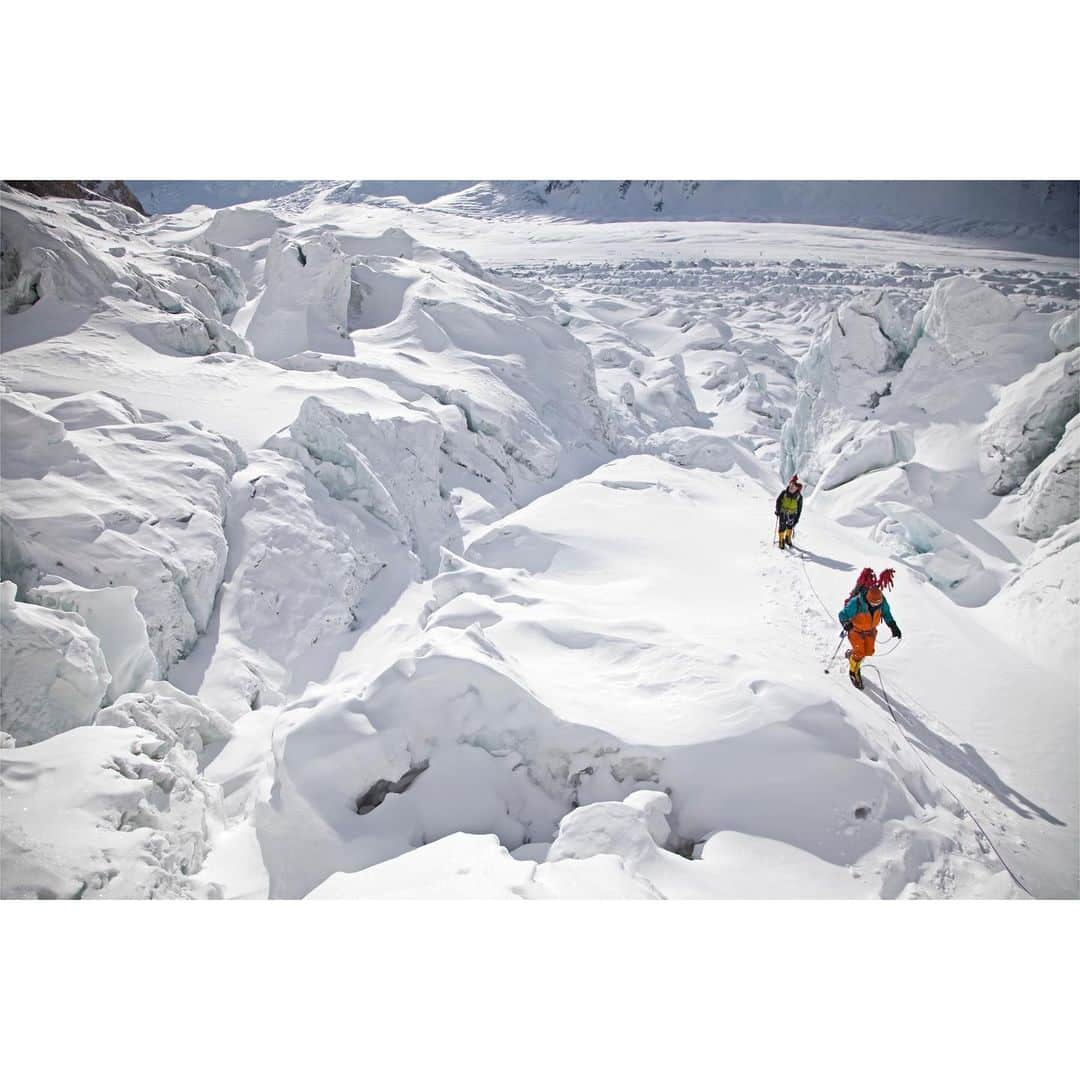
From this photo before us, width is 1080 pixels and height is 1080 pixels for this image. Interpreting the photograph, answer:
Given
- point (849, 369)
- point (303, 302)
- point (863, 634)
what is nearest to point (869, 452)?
point (849, 369)

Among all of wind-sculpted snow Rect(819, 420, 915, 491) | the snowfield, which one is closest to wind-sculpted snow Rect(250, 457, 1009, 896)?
the snowfield

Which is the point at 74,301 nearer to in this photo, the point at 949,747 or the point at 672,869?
the point at 672,869

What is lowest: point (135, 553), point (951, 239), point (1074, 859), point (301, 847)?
point (301, 847)

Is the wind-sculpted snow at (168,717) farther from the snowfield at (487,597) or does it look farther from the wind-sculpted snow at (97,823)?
the wind-sculpted snow at (97,823)

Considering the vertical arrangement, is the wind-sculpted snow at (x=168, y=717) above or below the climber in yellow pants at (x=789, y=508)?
below

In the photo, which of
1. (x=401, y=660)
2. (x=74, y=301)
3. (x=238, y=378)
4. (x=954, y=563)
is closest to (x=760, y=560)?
(x=954, y=563)

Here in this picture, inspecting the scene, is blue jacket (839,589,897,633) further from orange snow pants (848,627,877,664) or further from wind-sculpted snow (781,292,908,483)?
wind-sculpted snow (781,292,908,483)

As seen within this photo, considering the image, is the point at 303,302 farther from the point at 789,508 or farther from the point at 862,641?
the point at 862,641

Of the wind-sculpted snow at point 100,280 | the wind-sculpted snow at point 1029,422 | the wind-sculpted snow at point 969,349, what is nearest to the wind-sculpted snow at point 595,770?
the wind-sculpted snow at point 100,280
